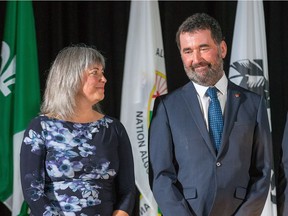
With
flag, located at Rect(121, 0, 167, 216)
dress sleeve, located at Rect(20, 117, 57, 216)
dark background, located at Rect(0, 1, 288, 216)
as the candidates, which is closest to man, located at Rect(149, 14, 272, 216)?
dress sleeve, located at Rect(20, 117, 57, 216)

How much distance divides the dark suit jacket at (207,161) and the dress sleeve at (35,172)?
0.52m

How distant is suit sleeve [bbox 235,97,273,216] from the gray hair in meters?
0.84

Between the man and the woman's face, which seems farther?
the woman's face

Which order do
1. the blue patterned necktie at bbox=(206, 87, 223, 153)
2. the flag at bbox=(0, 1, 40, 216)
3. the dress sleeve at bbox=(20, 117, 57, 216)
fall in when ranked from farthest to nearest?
the flag at bbox=(0, 1, 40, 216) → the blue patterned necktie at bbox=(206, 87, 223, 153) → the dress sleeve at bbox=(20, 117, 57, 216)

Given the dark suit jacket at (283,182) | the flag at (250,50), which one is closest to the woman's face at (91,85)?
the dark suit jacket at (283,182)

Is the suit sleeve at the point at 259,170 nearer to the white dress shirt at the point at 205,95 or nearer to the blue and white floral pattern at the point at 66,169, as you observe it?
the white dress shirt at the point at 205,95

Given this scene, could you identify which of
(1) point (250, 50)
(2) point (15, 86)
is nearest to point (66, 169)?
(2) point (15, 86)

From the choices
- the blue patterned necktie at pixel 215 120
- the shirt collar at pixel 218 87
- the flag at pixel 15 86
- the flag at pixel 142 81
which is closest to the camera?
the blue patterned necktie at pixel 215 120

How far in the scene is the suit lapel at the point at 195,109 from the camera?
2389 mm

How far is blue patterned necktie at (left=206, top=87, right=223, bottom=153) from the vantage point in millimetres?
2426

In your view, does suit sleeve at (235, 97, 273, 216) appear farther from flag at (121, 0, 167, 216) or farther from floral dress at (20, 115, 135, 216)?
flag at (121, 0, 167, 216)

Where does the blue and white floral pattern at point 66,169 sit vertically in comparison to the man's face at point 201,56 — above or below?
below

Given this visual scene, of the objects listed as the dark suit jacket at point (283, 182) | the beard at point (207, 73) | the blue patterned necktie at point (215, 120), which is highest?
the beard at point (207, 73)

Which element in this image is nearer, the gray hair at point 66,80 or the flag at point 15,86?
the gray hair at point 66,80
